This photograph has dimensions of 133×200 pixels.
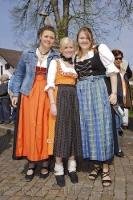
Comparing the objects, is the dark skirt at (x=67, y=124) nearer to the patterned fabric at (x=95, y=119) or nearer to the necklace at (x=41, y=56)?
the patterned fabric at (x=95, y=119)

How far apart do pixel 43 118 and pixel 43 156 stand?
1.50 ft

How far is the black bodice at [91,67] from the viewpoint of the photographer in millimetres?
5895

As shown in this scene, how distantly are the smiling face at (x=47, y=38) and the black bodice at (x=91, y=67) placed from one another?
0.42 m

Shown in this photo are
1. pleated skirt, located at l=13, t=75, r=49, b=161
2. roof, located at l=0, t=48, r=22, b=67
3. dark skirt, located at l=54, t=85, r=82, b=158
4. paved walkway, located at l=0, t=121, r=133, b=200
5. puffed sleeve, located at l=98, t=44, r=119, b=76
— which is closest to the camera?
paved walkway, located at l=0, t=121, r=133, b=200

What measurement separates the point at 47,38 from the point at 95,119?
3.69ft

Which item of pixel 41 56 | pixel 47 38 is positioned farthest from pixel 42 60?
pixel 47 38

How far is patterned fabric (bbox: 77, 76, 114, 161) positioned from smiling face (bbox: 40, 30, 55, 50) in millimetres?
614

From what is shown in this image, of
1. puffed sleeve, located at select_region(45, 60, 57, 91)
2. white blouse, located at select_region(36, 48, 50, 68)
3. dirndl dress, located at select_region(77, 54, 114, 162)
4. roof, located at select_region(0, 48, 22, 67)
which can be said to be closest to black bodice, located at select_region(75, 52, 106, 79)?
dirndl dress, located at select_region(77, 54, 114, 162)

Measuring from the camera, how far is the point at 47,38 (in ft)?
19.9

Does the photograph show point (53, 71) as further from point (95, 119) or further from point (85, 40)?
point (95, 119)

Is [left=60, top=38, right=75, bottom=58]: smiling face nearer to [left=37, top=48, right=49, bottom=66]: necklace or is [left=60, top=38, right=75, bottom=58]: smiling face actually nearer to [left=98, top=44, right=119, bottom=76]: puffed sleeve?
[left=37, top=48, right=49, bottom=66]: necklace

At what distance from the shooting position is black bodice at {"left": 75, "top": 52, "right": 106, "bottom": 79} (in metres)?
5.89

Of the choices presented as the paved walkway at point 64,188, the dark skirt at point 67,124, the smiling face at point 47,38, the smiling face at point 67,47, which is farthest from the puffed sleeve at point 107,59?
the paved walkway at point 64,188

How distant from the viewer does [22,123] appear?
243 inches
